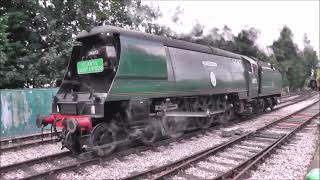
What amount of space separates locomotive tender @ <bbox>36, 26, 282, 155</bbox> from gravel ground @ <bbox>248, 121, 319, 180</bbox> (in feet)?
9.83

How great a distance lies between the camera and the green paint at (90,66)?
27.8ft

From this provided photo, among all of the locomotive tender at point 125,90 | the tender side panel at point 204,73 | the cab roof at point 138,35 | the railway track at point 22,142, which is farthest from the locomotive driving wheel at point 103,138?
the tender side panel at point 204,73

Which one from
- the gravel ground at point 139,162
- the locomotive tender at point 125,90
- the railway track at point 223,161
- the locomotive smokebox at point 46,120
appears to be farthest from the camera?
the locomotive smokebox at point 46,120

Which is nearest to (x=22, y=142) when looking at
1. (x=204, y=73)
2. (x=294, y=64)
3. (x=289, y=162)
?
(x=204, y=73)

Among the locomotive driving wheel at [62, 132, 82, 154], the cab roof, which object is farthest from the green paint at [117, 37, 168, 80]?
the locomotive driving wheel at [62, 132, 82, 154]

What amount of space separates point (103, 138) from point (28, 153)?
7.71ft

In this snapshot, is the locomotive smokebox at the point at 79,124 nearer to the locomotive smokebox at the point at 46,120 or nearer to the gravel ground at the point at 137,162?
the gravel ground at the point at 137,162

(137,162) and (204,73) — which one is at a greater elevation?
(204,73)

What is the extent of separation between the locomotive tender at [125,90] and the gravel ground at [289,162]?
2996 mm

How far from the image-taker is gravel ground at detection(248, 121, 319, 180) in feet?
22.9

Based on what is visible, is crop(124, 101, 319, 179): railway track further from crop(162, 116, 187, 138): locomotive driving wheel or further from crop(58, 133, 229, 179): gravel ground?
crop(162, 116, 187, 138): locomotive driving wheel

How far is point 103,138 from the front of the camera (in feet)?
27.3

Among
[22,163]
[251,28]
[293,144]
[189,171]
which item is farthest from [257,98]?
[22,163]

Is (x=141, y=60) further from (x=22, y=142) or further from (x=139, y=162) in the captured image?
(x=22, y=142)
